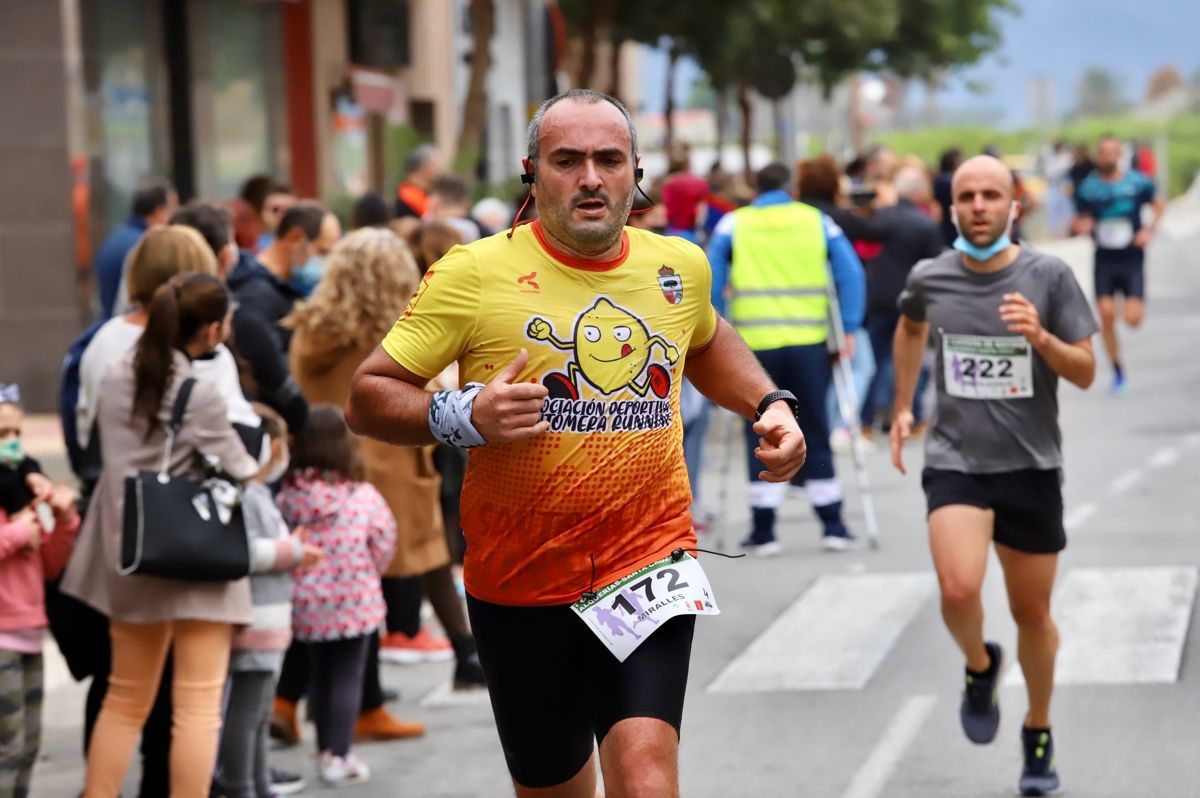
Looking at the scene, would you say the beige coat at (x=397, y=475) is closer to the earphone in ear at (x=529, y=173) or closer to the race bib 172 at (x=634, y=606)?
the earphone in ear at (x=529, y=173)

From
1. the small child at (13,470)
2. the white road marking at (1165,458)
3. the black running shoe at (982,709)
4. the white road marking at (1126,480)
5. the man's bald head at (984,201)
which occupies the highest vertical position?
the man's bald head at (984,201)

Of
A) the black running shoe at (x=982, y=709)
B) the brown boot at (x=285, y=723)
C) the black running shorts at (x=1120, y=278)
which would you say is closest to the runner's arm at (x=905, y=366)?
the black running shoe at (x=982, y=709)

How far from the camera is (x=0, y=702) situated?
254 inches

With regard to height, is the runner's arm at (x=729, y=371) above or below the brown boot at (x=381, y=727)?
above

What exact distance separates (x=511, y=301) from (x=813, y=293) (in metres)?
7.52

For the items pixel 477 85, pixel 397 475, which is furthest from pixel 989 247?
pixel 477 85

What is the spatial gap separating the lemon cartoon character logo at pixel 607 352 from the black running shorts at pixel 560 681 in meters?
0.52

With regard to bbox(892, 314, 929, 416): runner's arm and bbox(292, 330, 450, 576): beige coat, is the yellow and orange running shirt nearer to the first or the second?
bbox(892, 314, 929, 416): runner's arm

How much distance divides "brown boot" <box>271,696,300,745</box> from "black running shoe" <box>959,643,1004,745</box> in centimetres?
273

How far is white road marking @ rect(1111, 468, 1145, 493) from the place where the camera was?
1409 cm

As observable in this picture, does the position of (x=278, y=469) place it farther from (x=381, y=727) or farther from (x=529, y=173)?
(x=529, y=173)

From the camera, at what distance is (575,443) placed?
471 centimetres

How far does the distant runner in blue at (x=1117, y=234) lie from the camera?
758 inches

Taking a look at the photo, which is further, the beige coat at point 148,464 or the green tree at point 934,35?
the green tree at point 934,35
